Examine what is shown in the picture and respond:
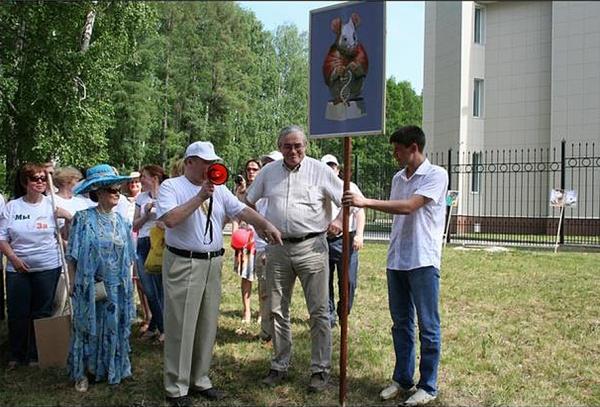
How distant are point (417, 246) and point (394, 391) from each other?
4.04 ft

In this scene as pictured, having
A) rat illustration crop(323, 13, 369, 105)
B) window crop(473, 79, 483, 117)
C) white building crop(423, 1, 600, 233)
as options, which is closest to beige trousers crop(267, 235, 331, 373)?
rat illustration crop(323, 13, 369, 105)

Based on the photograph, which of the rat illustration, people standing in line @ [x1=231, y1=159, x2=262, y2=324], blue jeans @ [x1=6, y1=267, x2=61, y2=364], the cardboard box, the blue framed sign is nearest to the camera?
the blue framed sign

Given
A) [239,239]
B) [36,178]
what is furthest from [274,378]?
[36,178]

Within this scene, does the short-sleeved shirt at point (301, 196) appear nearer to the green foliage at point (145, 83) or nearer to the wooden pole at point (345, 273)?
the wooden pole at point (345, 273)

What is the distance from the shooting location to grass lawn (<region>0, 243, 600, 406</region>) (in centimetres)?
490

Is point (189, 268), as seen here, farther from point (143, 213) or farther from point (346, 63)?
point (143, 213)

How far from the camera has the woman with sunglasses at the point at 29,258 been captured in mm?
5496

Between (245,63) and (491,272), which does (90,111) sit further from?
(245,63)

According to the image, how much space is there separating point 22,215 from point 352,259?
3354 mm

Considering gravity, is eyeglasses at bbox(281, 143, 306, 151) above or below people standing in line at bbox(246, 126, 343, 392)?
above

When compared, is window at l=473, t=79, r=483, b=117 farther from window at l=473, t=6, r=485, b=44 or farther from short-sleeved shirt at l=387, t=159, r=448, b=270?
short-sleeved shirt at l=387, t=159, r=448, b=270

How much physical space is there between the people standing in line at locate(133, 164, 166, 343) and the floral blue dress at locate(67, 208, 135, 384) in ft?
3.44

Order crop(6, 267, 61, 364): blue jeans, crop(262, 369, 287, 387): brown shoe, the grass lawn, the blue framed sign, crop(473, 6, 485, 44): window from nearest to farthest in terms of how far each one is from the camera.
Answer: the blue framed sign
the grass lawn
crop(262, 369, 287, 387): brown shoe
crop(6, 267, 61, 364): blue jeans
crop(473, 6, 485, 44): window

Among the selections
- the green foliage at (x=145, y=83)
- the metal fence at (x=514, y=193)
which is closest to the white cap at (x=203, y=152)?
the green foliage at (x=145, y=83)
